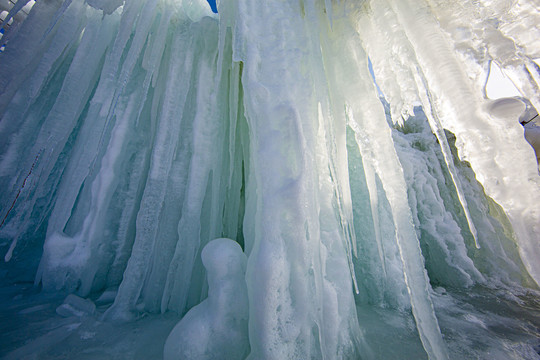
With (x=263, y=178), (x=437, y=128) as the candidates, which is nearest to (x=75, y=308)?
(x=263, y=178)

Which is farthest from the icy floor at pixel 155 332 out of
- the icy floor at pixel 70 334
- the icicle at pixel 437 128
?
the icicle at pixel 437 128

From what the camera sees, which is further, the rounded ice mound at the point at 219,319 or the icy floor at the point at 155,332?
the icy floor at the point at 155,332

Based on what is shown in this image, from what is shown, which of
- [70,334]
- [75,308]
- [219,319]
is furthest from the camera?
[75,308]

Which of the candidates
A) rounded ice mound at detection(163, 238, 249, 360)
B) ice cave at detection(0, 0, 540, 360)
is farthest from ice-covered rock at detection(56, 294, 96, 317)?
Answer: rounded ice mound at detection(163, 238, 249, 360)

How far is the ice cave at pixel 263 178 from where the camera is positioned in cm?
100

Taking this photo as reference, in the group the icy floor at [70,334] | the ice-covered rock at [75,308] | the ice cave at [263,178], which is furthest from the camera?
the ice-covered rock at [75,308]

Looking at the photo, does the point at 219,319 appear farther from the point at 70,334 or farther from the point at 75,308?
the point at 75,308

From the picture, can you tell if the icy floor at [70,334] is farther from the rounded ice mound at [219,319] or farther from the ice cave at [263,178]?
the rounded ice mound at [219,319]

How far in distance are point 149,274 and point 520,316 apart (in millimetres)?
3252

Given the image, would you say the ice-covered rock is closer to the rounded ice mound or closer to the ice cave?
the ice cave

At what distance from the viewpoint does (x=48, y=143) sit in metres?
1.94

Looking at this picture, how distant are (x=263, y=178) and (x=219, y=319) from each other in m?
0.80

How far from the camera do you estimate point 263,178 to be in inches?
46.0

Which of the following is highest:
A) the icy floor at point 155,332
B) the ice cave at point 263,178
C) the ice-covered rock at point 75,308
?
the ice cave at point 263,178
